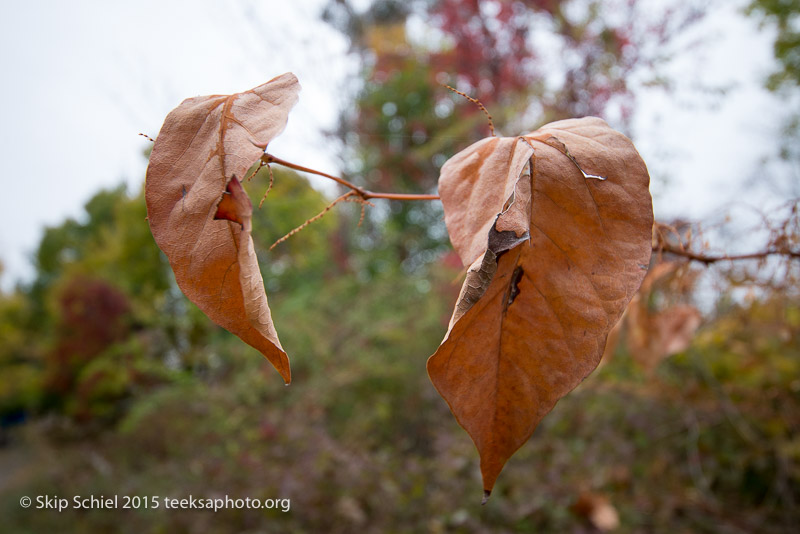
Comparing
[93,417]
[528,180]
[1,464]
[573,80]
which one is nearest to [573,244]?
[528,180]

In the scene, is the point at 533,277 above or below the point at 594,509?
above

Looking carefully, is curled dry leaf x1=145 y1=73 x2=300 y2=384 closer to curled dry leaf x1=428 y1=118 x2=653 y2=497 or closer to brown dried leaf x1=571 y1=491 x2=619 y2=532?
curled dry leaf x1=428 y1=118 x2=653 y2=497

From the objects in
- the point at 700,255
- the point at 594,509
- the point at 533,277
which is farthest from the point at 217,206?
the point at 594,509

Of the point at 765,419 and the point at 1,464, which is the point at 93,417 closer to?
the point at 1,464

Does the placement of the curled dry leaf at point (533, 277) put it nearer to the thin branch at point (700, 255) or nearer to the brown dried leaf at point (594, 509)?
the thin branch at point (700, 255)

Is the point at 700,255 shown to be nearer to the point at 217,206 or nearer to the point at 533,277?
the point at 533,277

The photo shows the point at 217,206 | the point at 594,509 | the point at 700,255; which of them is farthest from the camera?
the point at 594,509
